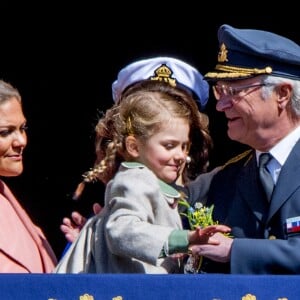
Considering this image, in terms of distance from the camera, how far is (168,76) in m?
4.04

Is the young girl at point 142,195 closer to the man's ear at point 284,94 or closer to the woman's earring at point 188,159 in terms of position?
the woman's earring at point 188,159

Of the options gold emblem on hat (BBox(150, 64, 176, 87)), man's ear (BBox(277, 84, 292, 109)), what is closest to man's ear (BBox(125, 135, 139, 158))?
gold emblem on hat (BBox(150, 64, 176, 87))

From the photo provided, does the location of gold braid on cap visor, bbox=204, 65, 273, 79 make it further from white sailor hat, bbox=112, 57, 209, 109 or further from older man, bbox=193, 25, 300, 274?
white sailor hat, bbox=112, 57, 209, 109

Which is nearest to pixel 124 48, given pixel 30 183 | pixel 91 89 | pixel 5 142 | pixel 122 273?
pixel 91 89

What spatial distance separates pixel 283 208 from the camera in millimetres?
3598

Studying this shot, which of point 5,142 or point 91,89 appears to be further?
point 91,89

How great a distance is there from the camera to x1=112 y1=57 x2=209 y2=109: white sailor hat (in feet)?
13.3

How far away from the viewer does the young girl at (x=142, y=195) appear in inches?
139

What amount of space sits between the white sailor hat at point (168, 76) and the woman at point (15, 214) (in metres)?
0.35

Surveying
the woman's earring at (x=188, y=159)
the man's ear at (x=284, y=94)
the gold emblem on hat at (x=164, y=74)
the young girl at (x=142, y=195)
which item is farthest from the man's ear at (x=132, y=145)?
Result: the man's ear at (x=284, y=94)

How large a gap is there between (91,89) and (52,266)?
144 centimetres

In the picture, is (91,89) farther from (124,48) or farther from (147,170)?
(147,170)

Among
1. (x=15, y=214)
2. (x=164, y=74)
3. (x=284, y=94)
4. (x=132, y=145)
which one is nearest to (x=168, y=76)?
(x=164, y=74)

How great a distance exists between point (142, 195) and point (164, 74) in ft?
1.83
